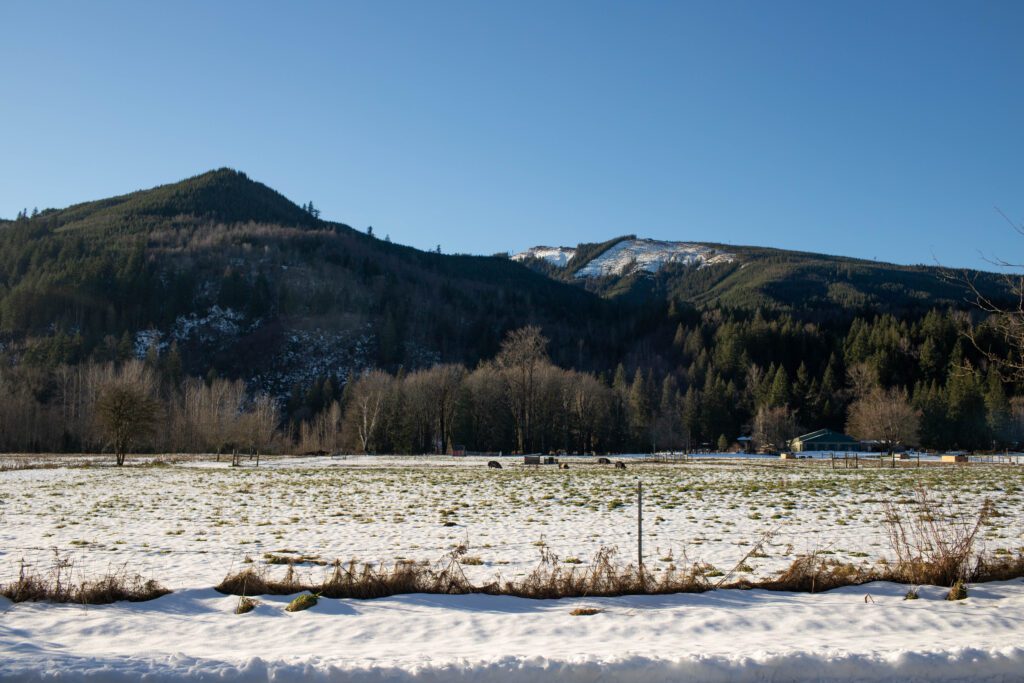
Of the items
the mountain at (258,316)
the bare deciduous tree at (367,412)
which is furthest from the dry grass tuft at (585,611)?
the mountain at (258,316)

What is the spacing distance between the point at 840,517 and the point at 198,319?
16586 cm

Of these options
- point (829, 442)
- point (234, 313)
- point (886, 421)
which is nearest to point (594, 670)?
point (886, 421)

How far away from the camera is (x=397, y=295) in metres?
189

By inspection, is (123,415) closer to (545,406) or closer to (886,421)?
(545,406)

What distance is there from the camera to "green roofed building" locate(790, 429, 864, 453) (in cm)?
10456

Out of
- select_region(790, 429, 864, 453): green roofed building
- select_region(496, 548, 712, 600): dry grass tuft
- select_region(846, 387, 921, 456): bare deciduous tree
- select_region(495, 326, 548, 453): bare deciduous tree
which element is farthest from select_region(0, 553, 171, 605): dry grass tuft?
select_region(790, 429, 864, 453): green roofed building

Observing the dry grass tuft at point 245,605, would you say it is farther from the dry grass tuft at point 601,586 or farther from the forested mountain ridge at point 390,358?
the forested mountain ridge at point 390,358

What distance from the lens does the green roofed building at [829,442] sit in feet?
343

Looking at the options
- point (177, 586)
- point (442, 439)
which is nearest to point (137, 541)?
point (177, 586)

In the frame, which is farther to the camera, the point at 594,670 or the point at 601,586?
the point at 601,586

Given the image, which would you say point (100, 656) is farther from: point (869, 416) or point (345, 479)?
point (869, 416)

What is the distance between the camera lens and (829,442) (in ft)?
347

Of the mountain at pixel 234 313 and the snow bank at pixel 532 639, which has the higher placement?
the mountain at pixel 234 313

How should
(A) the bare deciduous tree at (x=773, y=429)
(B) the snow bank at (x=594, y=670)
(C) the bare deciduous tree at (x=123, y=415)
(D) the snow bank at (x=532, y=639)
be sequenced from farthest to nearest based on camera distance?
(A) the bare deciduous tree at (x=773, y=429), (C) the bare deciduous tree at (x=123, y=415), (D) the snow bank at (x=532, y=639), (B) the snow bank at (x=594, y=670)
